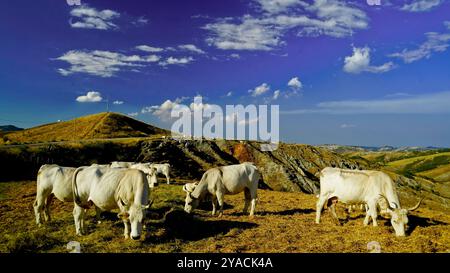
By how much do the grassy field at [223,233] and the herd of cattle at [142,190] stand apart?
744 millimetres

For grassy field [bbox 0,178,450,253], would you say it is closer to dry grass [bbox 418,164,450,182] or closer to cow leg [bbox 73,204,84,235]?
cow leg [bbox 73,204,84,235]

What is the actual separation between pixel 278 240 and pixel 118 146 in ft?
177

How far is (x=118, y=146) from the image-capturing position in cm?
6406

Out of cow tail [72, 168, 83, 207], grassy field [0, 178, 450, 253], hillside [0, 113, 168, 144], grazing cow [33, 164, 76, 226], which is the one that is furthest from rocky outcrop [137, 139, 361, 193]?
cow tail [72, 168, 83, 207]

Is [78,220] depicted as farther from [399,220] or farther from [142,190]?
[399,220]

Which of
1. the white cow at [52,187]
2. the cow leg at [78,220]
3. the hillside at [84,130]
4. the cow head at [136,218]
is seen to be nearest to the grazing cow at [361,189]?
the cow head at [136,218]

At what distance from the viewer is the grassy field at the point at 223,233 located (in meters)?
13.5

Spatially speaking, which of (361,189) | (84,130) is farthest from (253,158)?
(361,189)

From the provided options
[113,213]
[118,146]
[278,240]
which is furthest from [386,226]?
[118,146]

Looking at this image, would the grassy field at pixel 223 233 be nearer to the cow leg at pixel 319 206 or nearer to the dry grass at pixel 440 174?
the cow leg at pixel 319 206

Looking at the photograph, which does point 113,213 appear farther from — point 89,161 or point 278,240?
point 89,161

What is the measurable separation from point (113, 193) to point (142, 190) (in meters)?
1.47

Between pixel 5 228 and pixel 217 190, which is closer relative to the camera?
pixel 5 228

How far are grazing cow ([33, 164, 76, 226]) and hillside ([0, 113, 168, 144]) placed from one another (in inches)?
2448
